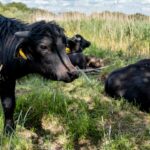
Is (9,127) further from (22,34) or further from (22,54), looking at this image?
(22,34)

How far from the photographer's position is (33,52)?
15.7 feet

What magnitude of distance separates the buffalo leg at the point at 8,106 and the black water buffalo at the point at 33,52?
0.67ft

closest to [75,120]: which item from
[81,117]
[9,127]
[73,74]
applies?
[81,117]

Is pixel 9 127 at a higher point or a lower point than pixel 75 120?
higher

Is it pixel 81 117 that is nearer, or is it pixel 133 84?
pixel 81 117

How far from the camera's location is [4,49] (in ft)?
16.3

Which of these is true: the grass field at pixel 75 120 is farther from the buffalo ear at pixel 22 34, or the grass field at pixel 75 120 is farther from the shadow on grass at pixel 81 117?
the buffalo ear at pixel 22 34

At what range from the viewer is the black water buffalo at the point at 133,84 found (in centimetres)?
686

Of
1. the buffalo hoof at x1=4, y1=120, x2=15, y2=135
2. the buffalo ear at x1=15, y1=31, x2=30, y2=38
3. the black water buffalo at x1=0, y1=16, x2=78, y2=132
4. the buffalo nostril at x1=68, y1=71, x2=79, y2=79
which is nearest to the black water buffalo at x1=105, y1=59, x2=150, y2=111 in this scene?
the buffalo hoof at x1=4, y1=120, x2=15, y2=135

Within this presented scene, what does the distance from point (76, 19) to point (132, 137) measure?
1214 cm

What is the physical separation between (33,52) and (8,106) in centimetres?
105

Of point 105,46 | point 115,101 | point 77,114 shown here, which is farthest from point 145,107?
point 105,46

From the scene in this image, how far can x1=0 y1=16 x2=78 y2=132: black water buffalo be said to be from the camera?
4.59 m

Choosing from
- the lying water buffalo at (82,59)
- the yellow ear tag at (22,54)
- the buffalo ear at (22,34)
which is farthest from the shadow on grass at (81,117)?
the lying water buffalo at (82,59)
